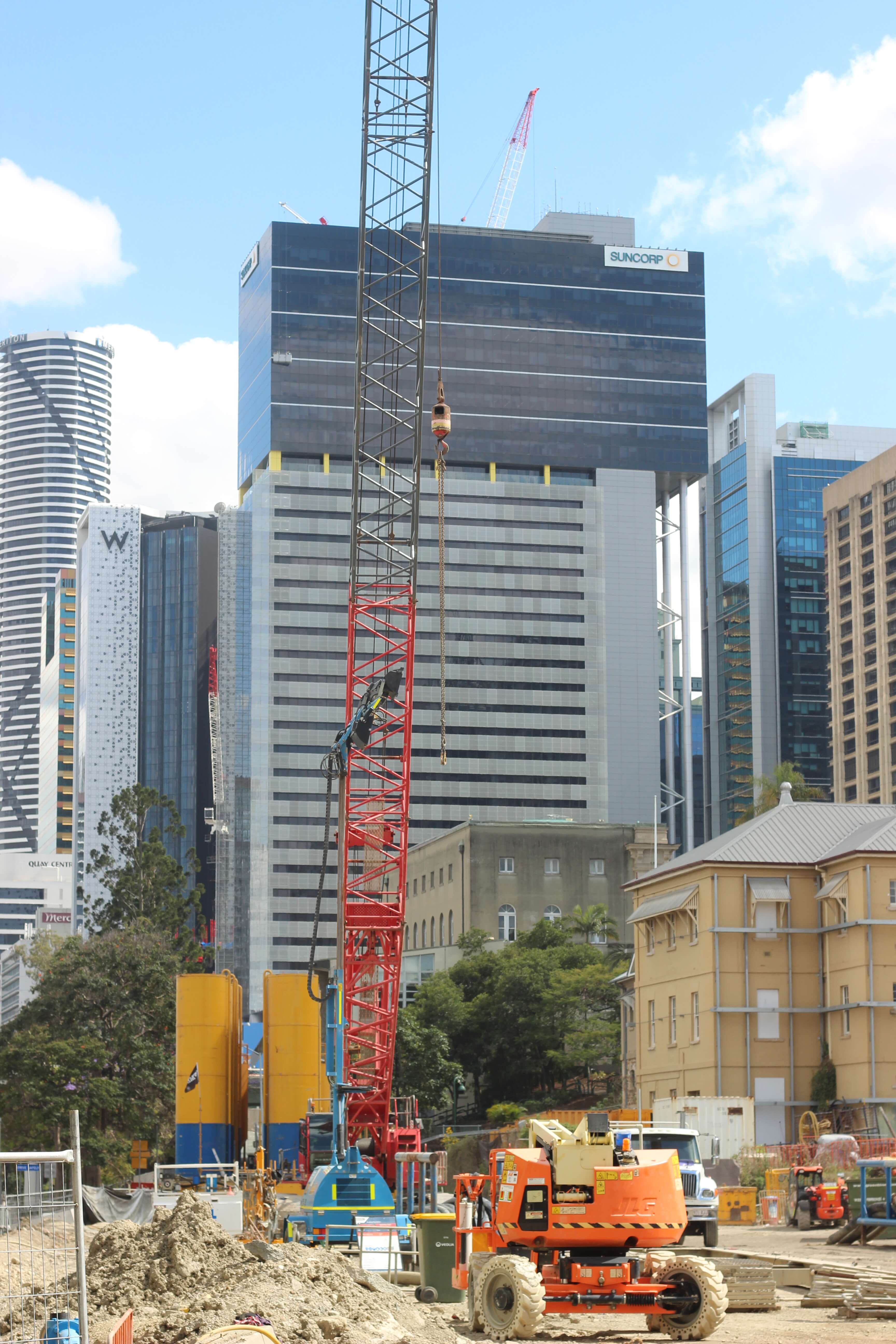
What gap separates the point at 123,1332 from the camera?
62.7 ft

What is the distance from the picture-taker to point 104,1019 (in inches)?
3024

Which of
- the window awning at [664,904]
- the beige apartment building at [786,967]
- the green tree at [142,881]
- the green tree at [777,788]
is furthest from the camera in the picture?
the green tree at [777,788]

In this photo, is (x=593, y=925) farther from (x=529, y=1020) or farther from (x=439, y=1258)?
(x=439, y=1258)

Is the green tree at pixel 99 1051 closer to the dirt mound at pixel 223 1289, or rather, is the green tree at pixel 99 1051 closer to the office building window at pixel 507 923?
the dirt mound at pixel 223 1289

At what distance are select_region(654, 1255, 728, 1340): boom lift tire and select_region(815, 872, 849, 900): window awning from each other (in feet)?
142

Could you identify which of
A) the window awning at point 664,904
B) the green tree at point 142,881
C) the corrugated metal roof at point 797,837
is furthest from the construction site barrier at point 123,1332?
the green tree at point 142,881

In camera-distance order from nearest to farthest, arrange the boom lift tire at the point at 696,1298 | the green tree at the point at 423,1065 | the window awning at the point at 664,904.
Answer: the boom lift tire at the point at 696,1298, the window awning at the point at 664,904, the green tree at the point at 423,1065

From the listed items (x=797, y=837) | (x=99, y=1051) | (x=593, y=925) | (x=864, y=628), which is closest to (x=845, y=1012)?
(x=797, y=837)

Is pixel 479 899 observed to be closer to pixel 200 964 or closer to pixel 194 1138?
pixel 200 964

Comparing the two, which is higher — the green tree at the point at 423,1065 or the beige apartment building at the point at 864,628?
the beige apartment building at the point at 864,628

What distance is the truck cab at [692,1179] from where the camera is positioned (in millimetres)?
32312

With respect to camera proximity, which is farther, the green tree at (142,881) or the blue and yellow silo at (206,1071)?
the green tree at (142,881)

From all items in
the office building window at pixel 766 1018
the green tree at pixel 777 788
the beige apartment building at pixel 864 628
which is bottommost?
the office building window at pixel 766 1018

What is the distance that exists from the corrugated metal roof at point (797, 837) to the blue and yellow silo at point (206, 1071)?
19.6 metres
